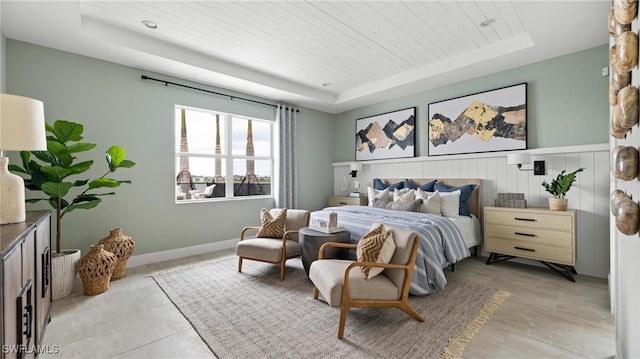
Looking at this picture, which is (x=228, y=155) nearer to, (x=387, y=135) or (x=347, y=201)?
(x=347, y=201)

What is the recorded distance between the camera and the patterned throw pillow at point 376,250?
84.7 inches

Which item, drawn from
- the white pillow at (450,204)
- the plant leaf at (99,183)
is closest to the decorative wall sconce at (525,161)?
the white pillow at (450,204)

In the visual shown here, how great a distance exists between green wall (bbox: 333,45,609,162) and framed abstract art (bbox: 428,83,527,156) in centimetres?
11

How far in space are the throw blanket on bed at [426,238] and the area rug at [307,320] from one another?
6.6 inches

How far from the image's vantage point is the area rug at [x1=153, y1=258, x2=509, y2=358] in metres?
1.88

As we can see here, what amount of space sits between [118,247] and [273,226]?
1756 mm

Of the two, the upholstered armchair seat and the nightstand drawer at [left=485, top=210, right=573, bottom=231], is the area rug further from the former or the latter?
the nightstand drawer at [left=485, top=210, right=573, bottom=231]

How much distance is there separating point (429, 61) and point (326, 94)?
1.99m

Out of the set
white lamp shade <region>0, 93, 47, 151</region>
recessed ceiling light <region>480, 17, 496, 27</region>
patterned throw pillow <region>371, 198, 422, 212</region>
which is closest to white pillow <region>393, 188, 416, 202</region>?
patterned throw pillow <region>371, 198, 422, 212</region>

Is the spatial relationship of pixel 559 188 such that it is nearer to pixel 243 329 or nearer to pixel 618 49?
pixel 618 49

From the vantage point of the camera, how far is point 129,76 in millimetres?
3641

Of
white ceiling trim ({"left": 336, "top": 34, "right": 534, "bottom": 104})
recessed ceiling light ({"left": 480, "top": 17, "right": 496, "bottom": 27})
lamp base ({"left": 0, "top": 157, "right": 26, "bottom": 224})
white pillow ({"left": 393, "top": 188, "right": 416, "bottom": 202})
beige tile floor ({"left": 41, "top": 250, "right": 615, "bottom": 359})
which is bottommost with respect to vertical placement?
beige tile floor ({"left": 41, "top": 250, "right": 615, "bottom": 359})

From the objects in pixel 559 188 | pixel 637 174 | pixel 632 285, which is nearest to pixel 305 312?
pixel 632 285

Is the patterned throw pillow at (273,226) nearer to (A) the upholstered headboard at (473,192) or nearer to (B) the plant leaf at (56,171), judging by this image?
(B) the plant leaf at (56,171)
